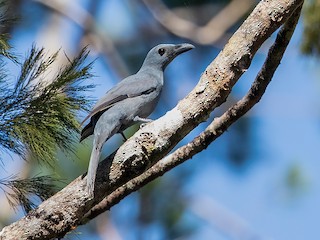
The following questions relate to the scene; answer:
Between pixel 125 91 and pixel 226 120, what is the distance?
0.48 metres

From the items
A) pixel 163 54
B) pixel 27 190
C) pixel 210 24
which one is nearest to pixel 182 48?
pixel 163 54

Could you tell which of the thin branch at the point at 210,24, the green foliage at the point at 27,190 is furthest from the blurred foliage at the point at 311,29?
the thin branch at the point at 210,24

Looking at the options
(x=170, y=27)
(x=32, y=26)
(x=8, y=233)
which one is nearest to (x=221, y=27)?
(x=170, y=27)

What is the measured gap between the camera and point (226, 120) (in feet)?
10.9

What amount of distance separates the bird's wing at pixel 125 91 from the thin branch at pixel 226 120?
333 mm

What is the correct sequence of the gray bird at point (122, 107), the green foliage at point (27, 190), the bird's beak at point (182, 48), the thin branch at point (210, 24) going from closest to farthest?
the green foliage at point (27, 190) → the gray bird at point (122, 107) → the bird's beak at point (182, 48) → the thin branch at point (210, 24)

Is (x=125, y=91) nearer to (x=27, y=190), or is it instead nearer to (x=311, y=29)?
(x=27, y=190)

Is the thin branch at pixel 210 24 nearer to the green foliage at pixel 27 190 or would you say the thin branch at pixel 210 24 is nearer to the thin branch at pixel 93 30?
the thin branch at pixel 93 30

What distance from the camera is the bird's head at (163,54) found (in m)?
3.96

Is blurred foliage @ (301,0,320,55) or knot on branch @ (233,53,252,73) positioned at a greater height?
blurred foliage @ (301,0,320,55)

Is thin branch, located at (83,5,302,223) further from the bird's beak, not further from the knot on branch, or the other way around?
the bird's beak

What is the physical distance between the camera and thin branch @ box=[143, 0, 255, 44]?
7297mm

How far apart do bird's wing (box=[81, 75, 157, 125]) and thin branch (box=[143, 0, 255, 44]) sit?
3.59m

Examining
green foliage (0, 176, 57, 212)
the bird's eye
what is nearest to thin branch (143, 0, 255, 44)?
the bird's eye
